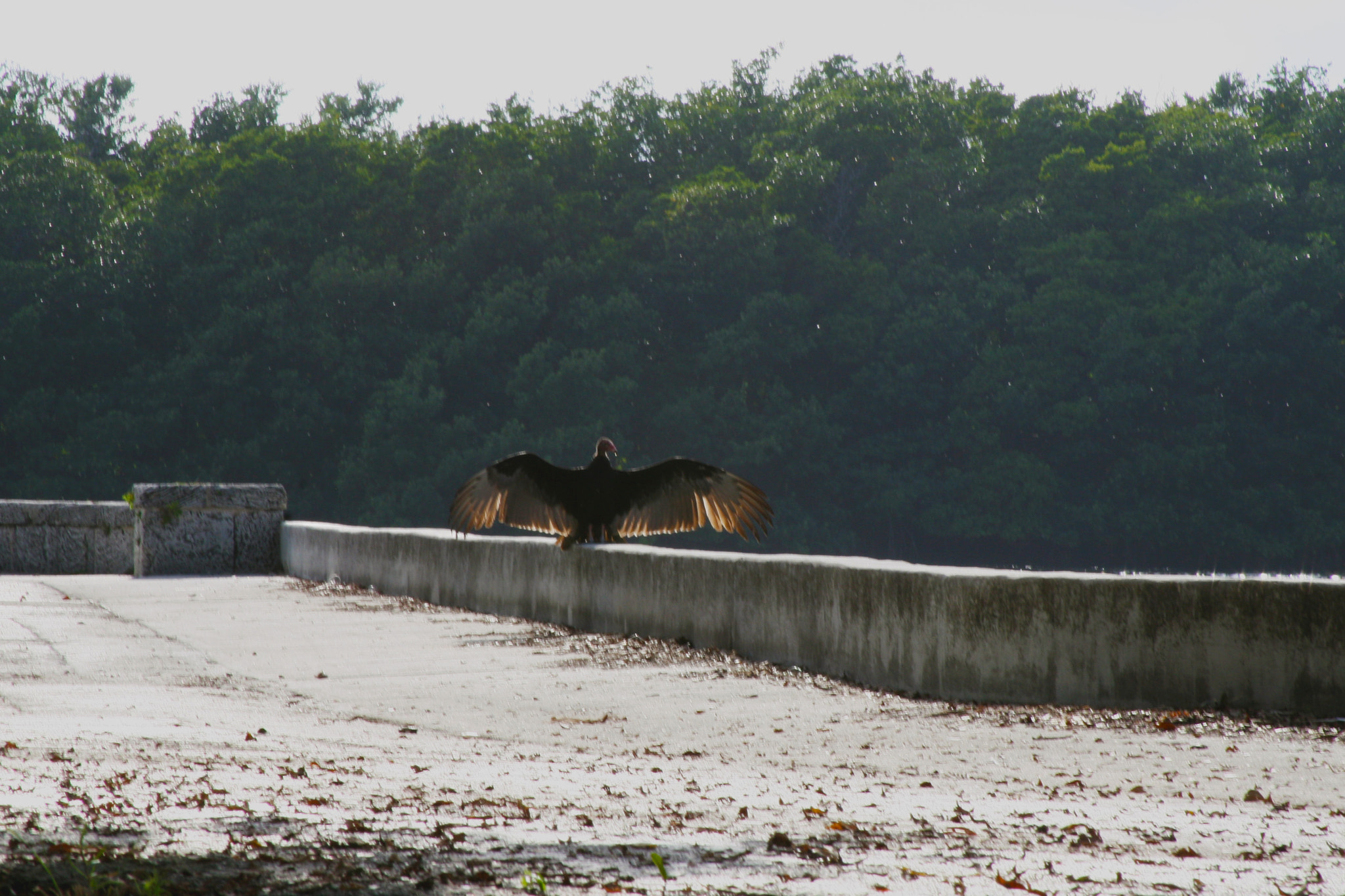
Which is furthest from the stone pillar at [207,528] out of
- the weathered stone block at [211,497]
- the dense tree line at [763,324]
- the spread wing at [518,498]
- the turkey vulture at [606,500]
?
the dense tree line at [763,324]

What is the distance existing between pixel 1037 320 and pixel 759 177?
1153cm

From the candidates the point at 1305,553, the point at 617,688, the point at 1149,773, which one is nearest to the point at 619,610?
the point at 617,688

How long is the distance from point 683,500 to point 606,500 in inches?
22.1

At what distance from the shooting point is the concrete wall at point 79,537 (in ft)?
51.1

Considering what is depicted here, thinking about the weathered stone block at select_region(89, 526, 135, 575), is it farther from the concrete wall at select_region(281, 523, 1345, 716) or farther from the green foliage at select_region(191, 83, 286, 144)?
the green foliage at select_region(191, 83, 286, 144)

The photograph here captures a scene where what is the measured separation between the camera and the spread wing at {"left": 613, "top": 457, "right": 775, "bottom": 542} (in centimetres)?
926

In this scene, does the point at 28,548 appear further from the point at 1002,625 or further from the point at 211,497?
the point at 1002,625

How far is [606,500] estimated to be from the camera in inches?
362

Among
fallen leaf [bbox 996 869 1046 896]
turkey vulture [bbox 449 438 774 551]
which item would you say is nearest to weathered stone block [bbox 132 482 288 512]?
turkey vulture [bbox 449 438 774 551]

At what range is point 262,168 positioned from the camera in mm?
43594

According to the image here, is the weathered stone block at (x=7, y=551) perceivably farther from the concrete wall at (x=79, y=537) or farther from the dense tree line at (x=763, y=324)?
the dense tree line at (x=763, y=324)

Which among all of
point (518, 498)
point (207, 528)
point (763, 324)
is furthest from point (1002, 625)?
point (763, 324)

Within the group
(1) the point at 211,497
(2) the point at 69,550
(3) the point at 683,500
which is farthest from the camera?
(2) the point at 69,550

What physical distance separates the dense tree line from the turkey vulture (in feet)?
99.8
